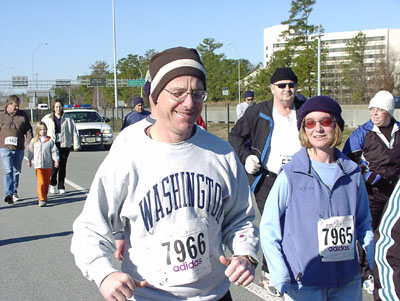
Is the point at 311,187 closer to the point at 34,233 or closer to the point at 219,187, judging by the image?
the point at 219,187

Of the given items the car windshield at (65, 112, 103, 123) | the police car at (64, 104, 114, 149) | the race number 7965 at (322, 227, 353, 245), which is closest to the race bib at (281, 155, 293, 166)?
the race number 7965 at (322, 227, 353, 245)

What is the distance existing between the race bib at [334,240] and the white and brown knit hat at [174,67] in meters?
1.22

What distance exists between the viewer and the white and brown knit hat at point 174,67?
2.45 m

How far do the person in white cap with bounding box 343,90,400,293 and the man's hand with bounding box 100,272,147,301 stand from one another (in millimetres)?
3937

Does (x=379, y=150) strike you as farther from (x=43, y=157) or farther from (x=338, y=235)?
(x=43, y=157)

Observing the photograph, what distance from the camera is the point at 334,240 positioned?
3.13 metres

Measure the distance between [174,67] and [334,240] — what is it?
145cm

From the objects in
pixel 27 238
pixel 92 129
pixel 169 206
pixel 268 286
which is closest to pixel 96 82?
pixel 92 129

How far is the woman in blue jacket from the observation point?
10.2 ft

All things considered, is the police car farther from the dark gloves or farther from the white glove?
the white glove

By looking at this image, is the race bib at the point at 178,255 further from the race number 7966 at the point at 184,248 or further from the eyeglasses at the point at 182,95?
the eyeglasses at the point at 182,95

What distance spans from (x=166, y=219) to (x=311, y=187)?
44.4 inches

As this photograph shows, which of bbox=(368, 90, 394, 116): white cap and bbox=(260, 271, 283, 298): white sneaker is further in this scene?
bbox=(368, 90, 394, 116): white cap

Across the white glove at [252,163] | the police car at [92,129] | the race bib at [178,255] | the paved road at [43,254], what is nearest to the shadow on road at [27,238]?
the paved road at [43,254]
